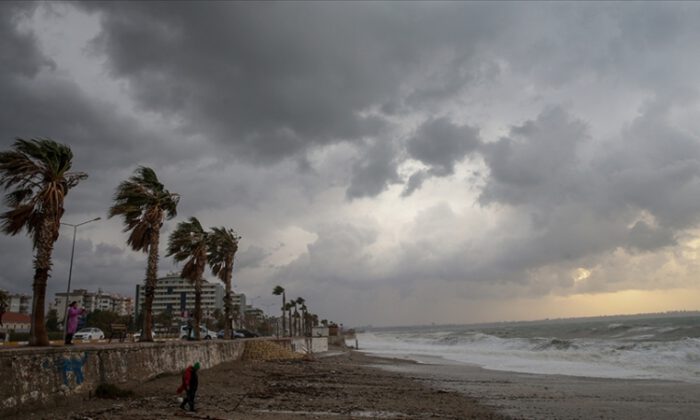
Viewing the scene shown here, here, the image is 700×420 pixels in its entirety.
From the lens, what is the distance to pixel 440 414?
50.9ft

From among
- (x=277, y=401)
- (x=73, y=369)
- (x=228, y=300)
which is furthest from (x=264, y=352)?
(x=73, y=369)

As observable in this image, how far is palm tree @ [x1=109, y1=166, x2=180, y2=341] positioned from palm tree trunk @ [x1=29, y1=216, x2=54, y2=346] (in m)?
8.55

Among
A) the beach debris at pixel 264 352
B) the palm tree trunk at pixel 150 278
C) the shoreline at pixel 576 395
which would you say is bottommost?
the shoreline at pixel 576 395

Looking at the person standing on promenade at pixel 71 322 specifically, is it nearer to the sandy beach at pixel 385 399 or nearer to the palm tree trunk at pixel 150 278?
the sandy beach at pixel 385 399

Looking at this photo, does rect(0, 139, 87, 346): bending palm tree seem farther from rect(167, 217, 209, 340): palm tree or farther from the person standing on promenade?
rect(167, 217, 209, 340): palm tree

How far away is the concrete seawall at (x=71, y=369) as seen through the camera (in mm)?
11508

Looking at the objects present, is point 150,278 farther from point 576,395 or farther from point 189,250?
point 576,395

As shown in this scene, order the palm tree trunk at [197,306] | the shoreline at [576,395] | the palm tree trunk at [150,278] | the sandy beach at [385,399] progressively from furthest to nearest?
the palm tree trunk at [197,306], the palm tree trunk at [150,278], the shoreline at [576,395], the sandy beach at [385,399]

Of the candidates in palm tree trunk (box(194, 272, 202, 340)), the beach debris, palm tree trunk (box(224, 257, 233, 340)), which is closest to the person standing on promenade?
palm tree trunk (box(194, 272, 202, 340))

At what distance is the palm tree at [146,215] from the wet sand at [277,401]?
205 inches

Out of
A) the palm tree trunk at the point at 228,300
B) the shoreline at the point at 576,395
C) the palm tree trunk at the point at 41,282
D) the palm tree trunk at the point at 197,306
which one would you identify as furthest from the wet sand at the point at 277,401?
the palm tree trunk at the point at 228,300

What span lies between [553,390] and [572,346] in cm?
3839

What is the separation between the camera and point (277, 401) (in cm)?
1684

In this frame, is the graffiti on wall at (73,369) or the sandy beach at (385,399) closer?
the graffiti on wall at (73,369)
